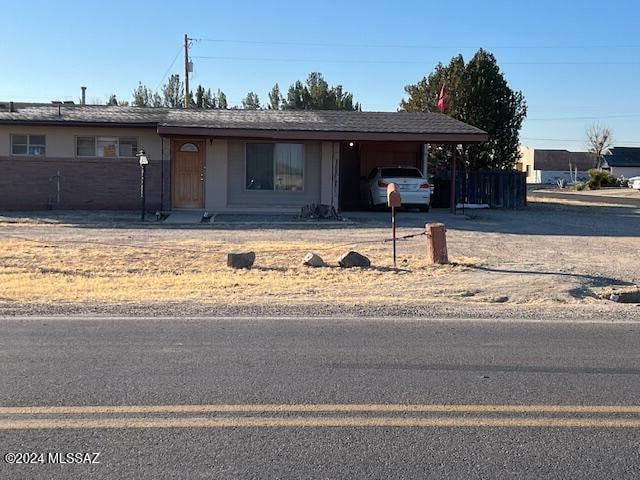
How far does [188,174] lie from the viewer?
76.5 ft

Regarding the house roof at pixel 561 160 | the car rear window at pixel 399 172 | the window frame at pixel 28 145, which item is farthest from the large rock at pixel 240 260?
the house roof at pixel 561 160

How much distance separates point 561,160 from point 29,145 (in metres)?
94.5

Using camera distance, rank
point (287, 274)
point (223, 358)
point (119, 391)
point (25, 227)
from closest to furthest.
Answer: point (119, 391)
point (223, 358)
point (287, 274)
point (25, 227)

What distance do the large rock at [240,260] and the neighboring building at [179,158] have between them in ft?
33.5

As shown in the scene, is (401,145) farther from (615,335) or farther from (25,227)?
(615,335)

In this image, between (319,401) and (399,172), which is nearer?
(319,401)

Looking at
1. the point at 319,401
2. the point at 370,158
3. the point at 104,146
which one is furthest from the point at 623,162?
the point at 319,401

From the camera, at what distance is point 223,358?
6352mm

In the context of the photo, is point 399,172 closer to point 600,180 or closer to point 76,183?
point 76,183

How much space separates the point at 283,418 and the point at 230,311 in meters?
3.95

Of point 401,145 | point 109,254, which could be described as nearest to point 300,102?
point 401,145

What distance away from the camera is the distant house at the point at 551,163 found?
100062 millimetres

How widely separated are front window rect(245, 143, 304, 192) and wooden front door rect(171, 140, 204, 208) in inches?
61.6

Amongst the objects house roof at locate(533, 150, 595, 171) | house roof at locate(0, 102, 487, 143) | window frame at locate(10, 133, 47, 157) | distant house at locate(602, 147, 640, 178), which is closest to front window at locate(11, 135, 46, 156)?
window frame at locate(10, 133, 47, 157)
